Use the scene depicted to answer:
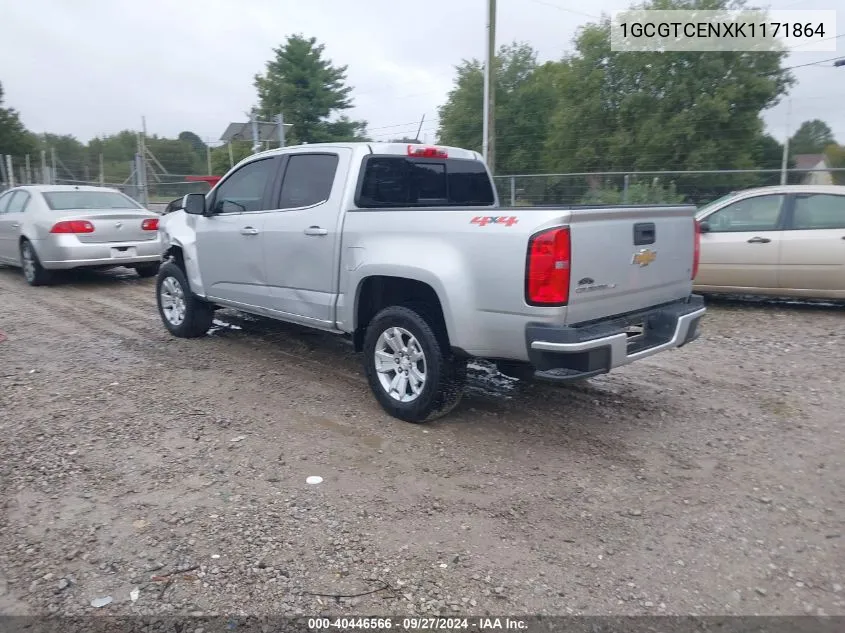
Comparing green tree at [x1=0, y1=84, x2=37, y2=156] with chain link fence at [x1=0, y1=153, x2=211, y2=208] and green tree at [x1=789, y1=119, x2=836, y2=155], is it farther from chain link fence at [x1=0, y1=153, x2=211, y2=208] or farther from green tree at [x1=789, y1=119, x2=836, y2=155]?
green tree at [x1=789, y1=119, x2=836, y2=155]

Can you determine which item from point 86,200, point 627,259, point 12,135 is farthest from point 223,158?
point 627,259

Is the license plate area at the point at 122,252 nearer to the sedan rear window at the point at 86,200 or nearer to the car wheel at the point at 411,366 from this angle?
the sedan rear window at the point at 86,200

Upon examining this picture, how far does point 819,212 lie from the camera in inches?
314

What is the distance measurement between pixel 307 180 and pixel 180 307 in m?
2.45

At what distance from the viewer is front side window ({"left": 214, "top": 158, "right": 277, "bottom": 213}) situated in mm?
5957

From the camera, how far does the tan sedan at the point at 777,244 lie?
7.81m

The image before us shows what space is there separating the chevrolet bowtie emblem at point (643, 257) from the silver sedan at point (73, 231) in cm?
767

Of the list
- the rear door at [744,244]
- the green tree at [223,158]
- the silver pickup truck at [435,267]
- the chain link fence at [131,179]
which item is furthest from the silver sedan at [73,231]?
Result: the green tree at [223,158]

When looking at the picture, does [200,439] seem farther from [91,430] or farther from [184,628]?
[184,628]

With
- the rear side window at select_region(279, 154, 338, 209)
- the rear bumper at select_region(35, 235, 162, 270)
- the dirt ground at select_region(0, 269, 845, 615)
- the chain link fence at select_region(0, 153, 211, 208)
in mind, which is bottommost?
the dirt ground at select_region(0, 269, 845, 615)

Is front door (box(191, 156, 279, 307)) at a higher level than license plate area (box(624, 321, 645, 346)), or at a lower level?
higher

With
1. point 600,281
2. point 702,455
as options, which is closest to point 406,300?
point 600,281

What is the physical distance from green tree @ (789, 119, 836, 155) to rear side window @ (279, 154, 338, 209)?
29.4 metres

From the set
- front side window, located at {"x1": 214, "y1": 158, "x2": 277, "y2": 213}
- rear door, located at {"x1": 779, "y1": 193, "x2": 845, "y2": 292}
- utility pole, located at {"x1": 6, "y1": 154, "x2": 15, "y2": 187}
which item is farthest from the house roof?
utility pole, located at {"x1": 6, "y1": 154, "x2": 15, "y2": 187}
